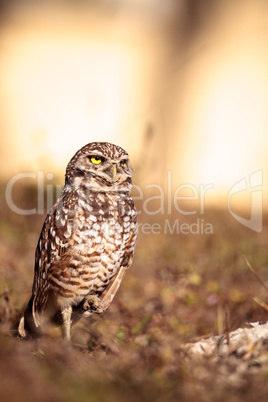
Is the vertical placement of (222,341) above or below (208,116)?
below

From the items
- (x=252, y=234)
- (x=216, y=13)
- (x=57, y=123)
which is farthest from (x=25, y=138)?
(x=252, y=234)

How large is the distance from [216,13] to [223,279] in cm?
496

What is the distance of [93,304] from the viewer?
3.31 meters

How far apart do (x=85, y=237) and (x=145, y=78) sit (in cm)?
571

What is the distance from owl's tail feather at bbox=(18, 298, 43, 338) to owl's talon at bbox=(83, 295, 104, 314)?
312mm

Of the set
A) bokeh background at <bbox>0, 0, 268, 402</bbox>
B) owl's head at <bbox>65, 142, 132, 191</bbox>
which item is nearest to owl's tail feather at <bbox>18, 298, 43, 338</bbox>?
owl's head at <bbox>65, 142, 132, 191</bbox>

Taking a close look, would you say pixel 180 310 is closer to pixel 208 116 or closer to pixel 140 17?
pixel 208 116

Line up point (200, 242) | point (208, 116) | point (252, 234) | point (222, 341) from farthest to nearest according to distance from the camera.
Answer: point (208, 116)
point (252, 234)
point (200, 242)
point (222, 341)

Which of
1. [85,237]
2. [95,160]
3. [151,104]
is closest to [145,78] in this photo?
[151,104]

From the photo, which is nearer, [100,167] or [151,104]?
[100,167]

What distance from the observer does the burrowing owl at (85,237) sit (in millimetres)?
3170

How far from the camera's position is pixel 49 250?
326cm

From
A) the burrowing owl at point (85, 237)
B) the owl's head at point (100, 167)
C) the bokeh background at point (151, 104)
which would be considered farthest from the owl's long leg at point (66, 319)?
the bokeh background at point (151, 104)

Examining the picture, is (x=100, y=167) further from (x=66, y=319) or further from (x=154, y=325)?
(x=154, y=325)
